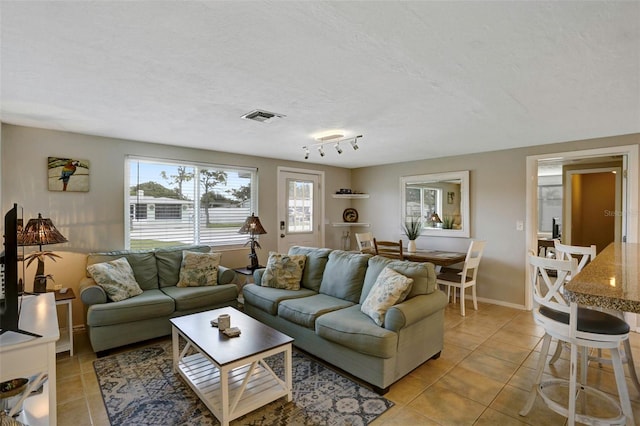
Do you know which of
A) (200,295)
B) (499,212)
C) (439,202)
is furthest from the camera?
(439,202)

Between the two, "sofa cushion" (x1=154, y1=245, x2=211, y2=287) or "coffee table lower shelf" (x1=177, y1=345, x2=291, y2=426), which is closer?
"coffee table lower shelf" (x1=177, y1=345, x2=291, y2=426)

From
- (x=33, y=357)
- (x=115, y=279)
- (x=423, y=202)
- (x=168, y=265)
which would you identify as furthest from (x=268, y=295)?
(x=423, y=202)

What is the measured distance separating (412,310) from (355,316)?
0.48m

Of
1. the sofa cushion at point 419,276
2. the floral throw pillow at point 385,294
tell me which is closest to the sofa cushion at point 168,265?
the floral throw pillow at point 385,294

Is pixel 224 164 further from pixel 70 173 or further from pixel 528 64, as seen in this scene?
pixel 528 64

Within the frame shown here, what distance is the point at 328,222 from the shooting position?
6.25m

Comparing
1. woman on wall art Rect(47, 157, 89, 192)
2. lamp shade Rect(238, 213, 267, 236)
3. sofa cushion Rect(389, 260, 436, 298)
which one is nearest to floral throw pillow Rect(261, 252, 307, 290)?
lamp shade Rect(238, 213, 267, 236)

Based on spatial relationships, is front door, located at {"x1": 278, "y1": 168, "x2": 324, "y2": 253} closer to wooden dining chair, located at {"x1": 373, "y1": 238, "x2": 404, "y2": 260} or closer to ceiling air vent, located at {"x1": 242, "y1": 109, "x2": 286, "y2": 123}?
wooden dining chair, located at {"x1": 373, "y1": 238, "x2": 404, "y2": 260}

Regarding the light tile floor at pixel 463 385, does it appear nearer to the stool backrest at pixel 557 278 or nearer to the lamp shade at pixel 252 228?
the stool backrest at pixel 557 278

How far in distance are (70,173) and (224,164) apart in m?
1.84

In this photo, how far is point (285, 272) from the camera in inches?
146

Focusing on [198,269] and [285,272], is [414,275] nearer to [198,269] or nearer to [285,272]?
[285,272]

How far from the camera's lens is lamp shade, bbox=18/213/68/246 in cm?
289

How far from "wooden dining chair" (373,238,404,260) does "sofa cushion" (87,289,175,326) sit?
279 centimetres
